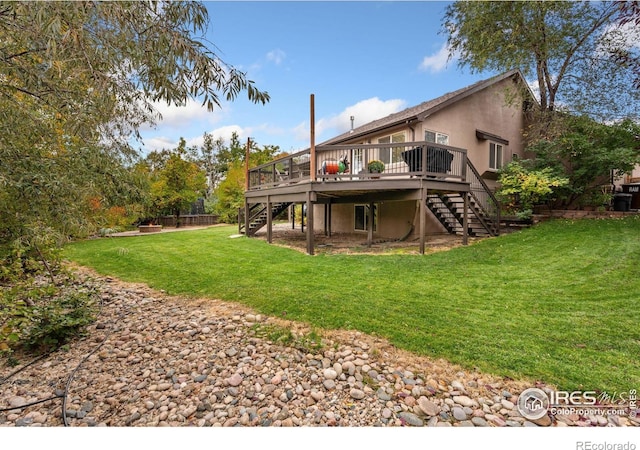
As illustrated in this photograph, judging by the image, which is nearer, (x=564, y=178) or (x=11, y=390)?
(x=11, y=390)

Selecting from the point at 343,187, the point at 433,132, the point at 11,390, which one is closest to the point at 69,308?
the point at 11,390

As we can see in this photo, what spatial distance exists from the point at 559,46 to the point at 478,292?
10916 mm

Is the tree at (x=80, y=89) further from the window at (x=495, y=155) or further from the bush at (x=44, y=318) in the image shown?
the window at (x=495, y=155)

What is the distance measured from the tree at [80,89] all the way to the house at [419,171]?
5.39m

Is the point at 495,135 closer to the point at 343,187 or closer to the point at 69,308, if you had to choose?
the point at 343,187

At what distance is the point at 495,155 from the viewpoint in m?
13.2

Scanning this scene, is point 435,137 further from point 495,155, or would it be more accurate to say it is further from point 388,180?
point 388,180

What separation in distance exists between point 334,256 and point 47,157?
6.08 metres

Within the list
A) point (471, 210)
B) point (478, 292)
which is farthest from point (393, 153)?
point (478, 292)

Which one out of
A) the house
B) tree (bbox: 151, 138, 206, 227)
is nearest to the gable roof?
the house

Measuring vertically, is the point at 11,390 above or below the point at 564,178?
below

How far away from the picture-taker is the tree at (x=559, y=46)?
9789 mm

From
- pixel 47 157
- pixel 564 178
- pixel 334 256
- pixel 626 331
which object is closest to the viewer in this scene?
pixel 47 157

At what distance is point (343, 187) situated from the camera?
8.30 metres
